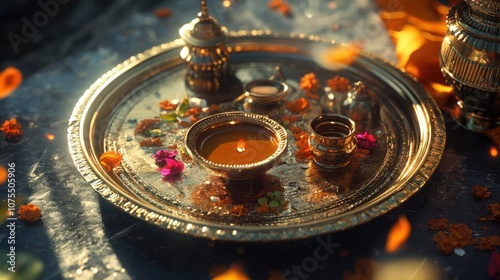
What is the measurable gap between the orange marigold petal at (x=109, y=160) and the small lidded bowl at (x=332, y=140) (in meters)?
1.07

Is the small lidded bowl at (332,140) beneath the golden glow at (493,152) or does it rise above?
above

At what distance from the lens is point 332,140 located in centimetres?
309

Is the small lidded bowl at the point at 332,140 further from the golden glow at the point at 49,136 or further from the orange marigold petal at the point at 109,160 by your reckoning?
the golden glow at the point at 49,136

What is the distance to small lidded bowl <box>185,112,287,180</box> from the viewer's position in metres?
2.96

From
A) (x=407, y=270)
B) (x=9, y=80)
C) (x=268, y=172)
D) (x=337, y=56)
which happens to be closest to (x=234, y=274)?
(x=268, y=172)

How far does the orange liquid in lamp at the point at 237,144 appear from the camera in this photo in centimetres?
309

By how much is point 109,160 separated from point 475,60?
82.7 inches

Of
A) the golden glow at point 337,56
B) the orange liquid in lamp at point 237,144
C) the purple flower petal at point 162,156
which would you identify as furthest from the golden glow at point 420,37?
the purple flower petal at point 162,156

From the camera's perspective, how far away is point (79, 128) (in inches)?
134

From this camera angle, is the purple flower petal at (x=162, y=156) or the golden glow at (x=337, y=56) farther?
the golden glow at (x=337, y=56)

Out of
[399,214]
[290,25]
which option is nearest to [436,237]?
[399,214]

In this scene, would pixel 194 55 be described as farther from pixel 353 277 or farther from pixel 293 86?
pixel 353 277

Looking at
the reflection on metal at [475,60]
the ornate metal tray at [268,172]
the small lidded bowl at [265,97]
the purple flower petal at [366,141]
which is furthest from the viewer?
the small lidded bowl at [265,97]

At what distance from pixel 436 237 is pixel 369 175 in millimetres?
472
